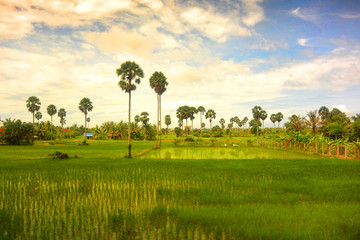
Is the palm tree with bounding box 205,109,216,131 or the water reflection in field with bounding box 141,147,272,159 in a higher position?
the palm tree with bounding box 205,109,216,131

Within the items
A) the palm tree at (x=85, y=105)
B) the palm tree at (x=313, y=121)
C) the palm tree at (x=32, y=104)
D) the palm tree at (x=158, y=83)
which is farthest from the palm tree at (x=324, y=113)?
the palm tree at (x=32, y=104)

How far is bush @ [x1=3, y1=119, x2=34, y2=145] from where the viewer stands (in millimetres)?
52094

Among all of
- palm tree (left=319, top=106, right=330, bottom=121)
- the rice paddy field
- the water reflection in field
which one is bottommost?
the water reflection in field

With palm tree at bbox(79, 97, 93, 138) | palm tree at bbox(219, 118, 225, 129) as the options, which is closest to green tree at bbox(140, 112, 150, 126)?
palm tree at bbox(79, 97, 93, 138)

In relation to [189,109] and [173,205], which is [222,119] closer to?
[189,109]

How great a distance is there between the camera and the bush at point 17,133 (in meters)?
52.1

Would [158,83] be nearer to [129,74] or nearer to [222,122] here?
[129,74]

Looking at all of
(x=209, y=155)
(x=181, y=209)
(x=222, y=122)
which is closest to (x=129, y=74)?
(x=209, y=155)

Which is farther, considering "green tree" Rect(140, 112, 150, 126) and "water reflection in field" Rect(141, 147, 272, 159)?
"green tree" Rect(140, 112, 150, 126)

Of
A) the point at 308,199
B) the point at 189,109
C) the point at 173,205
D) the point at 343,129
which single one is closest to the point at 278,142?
the point at 343,129

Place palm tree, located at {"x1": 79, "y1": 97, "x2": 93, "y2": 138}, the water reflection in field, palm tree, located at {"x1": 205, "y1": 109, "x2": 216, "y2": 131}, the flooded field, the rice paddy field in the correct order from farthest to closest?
palm tree, located at {"x1": 205, "y1": 109, "x2": 216, "y2": 131}
palm tree, located at {"x1": 79, "y1": 97, "x2": 93, "y2": 138}
the water reflection in field
the flooded field
the rice paddy field

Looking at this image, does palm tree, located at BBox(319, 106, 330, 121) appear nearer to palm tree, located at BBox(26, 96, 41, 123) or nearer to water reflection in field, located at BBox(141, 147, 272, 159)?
water reflection in field, located at BBox(141, 147, 272, 159)

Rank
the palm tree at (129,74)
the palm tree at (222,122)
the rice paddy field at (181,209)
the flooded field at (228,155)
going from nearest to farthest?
1. the rice paddy field at (181,209)
2. the flooded field at (228,155)
3. the palm tree at (129,74)
4. the palm tree at (222,122)

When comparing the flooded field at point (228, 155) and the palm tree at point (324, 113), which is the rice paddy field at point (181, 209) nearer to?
the flooded field at point (228, 155)
